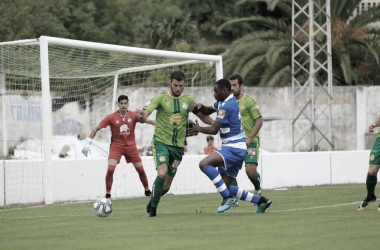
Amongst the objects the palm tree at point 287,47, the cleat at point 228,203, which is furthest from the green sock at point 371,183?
the palm tree at point 287,47

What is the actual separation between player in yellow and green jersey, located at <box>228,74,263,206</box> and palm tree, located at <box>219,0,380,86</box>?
21.4 meters

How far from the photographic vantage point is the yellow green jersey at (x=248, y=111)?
51.9 feet

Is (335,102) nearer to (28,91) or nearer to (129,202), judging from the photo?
(28,91)

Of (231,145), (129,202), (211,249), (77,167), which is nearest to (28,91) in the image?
(77,167)

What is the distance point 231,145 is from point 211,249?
419 centimetres

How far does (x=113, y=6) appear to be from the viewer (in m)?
60.2

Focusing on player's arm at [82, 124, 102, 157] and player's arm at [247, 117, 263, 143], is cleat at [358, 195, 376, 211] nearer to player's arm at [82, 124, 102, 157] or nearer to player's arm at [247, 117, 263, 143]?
player's arm at [247, 117, 263, 143]

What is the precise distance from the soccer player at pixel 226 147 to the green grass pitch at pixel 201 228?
0.95 feet

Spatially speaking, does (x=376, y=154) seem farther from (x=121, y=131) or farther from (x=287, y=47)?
(x=287, y=47)

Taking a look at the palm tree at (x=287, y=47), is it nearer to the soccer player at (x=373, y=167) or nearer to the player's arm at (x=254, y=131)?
the player's arm at (x=254, y=131)

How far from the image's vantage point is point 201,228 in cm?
1149

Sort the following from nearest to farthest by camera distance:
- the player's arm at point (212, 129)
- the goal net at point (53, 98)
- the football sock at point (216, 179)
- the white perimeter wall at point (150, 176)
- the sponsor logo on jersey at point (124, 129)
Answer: the player's arm at point (212, 129) < the football sock at point (216, 179) < the sponsor logo on jersey at point (124, 129) < the goal net at point (53, 98) < the white perimeter wall at point (150, 176)

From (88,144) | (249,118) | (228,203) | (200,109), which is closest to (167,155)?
(200,109)

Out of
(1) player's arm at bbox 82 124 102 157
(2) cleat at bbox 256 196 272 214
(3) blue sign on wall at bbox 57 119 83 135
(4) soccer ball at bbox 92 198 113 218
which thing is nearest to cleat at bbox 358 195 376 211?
(2) cleat at bbox 256 196 272 214
